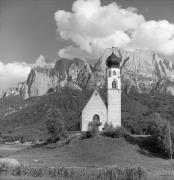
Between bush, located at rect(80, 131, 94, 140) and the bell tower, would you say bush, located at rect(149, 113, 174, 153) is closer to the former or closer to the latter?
bush, located at rect(80, 131, 94, 140)

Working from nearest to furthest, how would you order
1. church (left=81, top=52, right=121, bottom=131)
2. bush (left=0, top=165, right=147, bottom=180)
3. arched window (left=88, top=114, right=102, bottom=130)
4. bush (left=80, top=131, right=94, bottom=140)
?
bush (left=0, top=165, right=147, bottom=180) < bush (left=80, top=131, right=94, bottom=140) < arched window (left=88, top=114, right=102, bottom=130) < church (left=81, top=52, right=121, bottom=131)

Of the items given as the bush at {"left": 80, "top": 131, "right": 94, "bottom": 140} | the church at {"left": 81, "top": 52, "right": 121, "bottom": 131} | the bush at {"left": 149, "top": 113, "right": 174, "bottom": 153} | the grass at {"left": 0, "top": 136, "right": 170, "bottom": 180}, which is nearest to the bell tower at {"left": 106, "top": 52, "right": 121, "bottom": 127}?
the church at {"left": 81, "top": 52, "right": 121, "bottom": 131}

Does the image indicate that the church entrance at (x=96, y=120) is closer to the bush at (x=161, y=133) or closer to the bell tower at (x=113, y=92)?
the bell tower at (x=113, y=92)

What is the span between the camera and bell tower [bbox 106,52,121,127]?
63.0 meters

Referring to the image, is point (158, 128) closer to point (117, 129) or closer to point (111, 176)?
point (117, 129)

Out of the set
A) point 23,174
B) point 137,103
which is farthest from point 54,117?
point 137,103

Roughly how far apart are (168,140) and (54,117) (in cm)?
2054

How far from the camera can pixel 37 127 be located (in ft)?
606

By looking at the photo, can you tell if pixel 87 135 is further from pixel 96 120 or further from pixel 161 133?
pixel 161 133

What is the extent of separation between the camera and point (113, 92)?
209 ft

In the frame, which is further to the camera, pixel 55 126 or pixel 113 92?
pixel 113 92

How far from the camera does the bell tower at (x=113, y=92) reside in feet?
207

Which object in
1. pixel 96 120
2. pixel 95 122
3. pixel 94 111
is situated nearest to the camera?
pixel 95 122

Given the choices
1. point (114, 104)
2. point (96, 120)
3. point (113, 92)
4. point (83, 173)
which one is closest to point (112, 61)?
point (113, 92)
